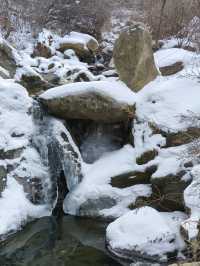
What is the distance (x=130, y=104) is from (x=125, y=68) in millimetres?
852

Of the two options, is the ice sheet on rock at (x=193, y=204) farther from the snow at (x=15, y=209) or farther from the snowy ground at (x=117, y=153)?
the snow at (x=15, y=209)

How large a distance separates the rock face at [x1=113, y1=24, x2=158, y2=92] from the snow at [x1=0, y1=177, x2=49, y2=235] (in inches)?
104

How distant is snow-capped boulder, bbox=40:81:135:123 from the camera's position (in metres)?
7.64


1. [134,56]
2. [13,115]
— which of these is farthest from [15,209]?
[134,56]

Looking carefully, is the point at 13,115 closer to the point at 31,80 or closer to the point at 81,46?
the point at 31,80

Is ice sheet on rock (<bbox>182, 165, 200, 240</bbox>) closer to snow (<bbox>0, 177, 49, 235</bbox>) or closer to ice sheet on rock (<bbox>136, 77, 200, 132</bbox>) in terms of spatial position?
ice sheet on rock (<bbox>136, 77, 200, 132</bbox>)

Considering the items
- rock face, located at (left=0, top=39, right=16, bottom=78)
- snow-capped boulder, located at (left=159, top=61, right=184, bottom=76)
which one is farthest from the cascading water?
snow-capped boulder, located at (left=159, top=61, right=184, bottom=76)

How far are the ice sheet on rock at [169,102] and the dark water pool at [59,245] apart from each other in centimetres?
189

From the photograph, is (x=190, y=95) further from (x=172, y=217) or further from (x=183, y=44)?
(x=183, y=44)

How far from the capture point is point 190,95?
7.80 meters

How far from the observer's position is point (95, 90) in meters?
7.61

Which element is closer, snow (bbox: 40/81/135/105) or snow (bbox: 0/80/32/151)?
snow (bbox: 0/80/32/151)

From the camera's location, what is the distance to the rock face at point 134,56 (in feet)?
27.3

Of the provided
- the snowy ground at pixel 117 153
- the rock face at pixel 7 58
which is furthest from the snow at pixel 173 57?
the rock face at pixel 7 58
